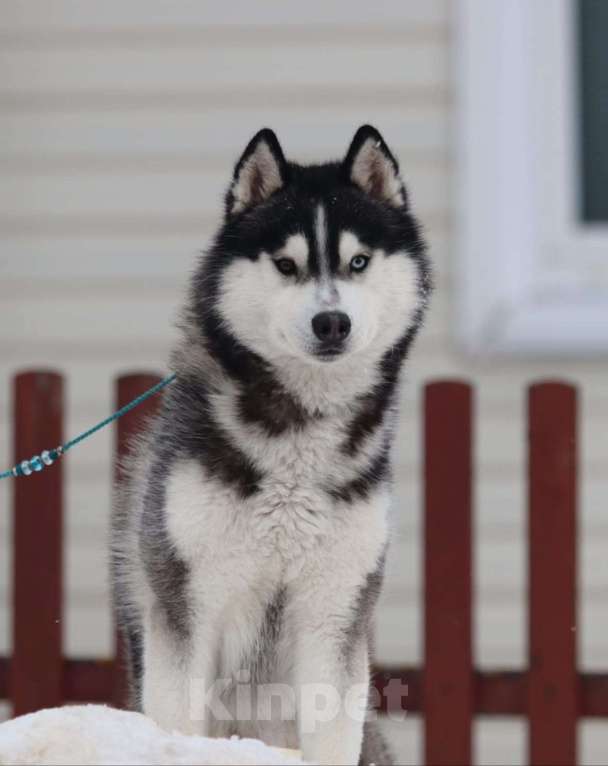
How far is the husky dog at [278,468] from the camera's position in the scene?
2.55 m

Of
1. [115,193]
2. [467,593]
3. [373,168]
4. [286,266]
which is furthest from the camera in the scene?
[115,193]

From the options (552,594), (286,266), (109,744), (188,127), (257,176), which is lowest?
(109,744)

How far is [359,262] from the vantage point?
2543mm

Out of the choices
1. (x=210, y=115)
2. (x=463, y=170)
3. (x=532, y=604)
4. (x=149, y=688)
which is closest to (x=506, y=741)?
(x=532, y=604)

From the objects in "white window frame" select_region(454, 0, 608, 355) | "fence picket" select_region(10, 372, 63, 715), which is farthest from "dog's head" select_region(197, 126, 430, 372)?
"white window frame" select_region(454, 0, 608, 355)

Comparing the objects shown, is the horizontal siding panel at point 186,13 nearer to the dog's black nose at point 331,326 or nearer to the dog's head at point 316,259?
the dog's head at point 316,259

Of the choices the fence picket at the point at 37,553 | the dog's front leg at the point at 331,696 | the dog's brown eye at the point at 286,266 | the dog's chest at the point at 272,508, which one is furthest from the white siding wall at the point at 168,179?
the dog's brown eye at the point at 286,266

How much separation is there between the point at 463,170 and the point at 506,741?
2.22m

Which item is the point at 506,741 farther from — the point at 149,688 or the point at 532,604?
the point at 149,688

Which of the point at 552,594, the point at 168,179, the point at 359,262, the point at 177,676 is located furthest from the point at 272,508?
the point at 168,179

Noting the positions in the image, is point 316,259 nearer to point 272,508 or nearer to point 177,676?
point 272,508

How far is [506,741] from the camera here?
216 inches

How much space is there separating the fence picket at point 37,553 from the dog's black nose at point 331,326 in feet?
6.53

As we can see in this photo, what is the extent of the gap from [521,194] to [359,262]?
315 cm
